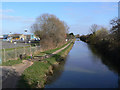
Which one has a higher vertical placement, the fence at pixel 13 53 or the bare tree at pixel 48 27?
the bare tree at pixel 48 27

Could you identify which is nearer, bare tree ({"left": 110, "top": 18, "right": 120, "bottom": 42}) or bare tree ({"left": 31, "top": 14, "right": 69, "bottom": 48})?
bare tree ({"left": 110, "top": 18, "right": 120, "bottom": 42})

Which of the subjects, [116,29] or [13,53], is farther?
[116,29]

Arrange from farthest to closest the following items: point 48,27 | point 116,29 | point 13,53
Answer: point 48,27 → point 116,29 → point 13,53

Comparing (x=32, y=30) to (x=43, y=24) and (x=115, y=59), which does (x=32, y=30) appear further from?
(x=115, y=59)

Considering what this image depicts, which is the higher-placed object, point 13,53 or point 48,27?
point 48,27

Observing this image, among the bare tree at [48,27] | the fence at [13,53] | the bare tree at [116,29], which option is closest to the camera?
the fence at [13,53]

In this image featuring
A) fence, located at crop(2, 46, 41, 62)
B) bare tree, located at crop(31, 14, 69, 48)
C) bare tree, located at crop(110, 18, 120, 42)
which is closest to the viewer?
fence, located at crop(2, 46, 41, 62)

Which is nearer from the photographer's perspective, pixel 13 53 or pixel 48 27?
pixel 13 53

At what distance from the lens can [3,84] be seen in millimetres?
7797

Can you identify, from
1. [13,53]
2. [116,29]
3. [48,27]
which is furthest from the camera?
[48,27]

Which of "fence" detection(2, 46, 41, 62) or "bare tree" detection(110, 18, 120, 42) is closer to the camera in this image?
"fence" detection(2, 46, 41, 62)

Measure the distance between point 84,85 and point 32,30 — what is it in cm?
3301

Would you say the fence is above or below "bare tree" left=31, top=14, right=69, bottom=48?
below

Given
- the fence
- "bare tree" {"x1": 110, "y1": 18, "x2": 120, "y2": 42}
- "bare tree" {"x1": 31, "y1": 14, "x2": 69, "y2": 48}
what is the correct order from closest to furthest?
the fence → "bare tree" {"x1": 110, "y1": 18, "x2": 120, "y2": 42} → "bare tree" {"x1": 31, "y1": 14, "x2": 69, "y2": 48}
